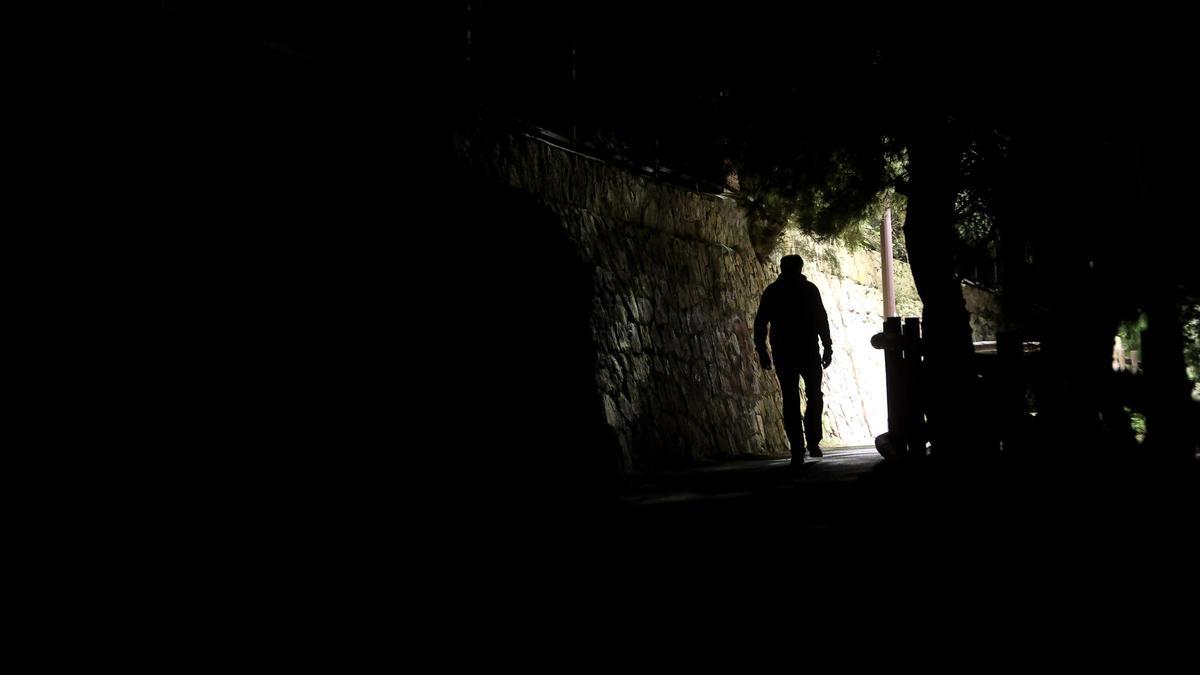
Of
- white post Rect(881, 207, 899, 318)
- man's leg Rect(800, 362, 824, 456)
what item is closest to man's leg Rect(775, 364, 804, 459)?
man's leg Rect(800, 362, 824, 456)

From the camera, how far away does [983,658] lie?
3158 mm

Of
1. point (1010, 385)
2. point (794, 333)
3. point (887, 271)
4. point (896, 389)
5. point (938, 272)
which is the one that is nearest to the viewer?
point (1010, 385)

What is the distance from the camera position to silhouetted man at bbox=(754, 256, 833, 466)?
980 cm

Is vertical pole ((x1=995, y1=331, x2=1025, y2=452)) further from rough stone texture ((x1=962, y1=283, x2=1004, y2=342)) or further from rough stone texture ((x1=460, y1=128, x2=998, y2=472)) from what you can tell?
rough stone texture ((x1=962, y1=283, x2=1004, y2=342))

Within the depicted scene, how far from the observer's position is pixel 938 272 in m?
10.5

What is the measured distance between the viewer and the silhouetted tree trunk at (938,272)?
26.8 feet

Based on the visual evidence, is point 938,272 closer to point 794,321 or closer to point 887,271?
point 794,321

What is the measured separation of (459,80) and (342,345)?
4601 millimetres

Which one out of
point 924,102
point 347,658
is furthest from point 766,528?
point 924,102

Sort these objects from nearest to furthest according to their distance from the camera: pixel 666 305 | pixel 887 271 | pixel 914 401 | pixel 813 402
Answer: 1. pixel 914 401
2. pixel 813 402
3. pixel 666 305
4. pixel 887 271

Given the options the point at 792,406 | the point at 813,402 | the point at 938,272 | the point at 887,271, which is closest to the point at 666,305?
the point at 813,402

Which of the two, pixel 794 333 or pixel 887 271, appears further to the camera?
pixel 887 271

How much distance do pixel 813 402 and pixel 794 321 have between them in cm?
90

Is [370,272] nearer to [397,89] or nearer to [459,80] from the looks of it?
[397,89]
